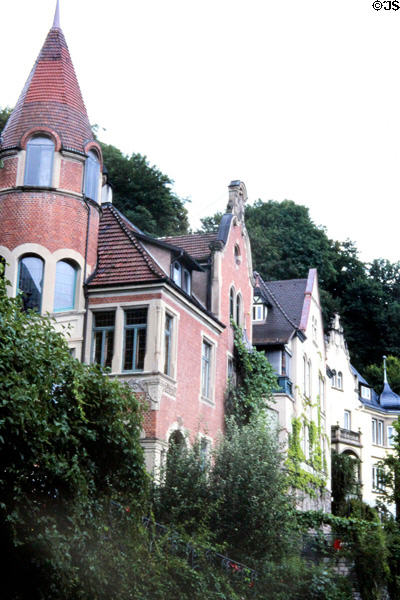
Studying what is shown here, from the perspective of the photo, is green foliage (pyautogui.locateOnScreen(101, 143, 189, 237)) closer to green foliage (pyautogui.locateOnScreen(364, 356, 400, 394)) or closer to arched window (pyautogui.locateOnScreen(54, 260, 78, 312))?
arched window (pyautogui.locateOnScreen(54, 260, 78, 312))

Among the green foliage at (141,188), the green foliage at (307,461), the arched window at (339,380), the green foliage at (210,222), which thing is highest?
the green foliage at (210,222)

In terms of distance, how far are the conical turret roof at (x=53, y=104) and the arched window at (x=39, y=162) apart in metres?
0.39

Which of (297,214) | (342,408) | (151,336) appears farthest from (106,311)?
(297,214)

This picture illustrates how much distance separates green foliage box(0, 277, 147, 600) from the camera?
1354cm

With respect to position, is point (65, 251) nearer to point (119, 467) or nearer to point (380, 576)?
point (119, 467)

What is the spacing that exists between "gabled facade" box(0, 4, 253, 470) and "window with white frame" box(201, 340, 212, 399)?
39 centimetres

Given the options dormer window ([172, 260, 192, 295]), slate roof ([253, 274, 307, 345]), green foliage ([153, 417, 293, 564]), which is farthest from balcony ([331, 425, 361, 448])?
green foliage ([153, 417, 293, 564])

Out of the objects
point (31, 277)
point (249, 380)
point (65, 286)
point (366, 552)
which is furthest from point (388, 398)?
point (31, 277)

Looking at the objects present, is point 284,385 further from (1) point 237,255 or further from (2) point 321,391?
(2) point 321,391

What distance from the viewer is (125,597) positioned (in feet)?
51.9

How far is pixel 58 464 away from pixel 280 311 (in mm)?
29984

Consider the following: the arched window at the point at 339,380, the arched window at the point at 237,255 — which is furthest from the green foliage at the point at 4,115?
the arched window at the point at 339,380

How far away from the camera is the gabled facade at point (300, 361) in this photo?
133 feet

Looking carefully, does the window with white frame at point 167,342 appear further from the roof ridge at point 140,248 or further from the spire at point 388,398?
the spire at point 388,398
